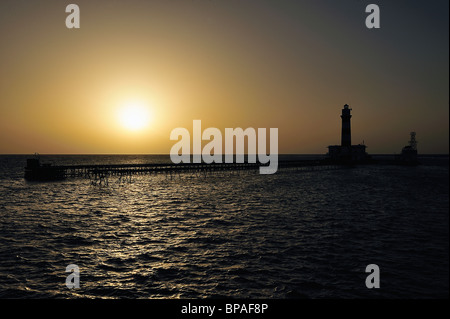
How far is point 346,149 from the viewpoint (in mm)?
109312

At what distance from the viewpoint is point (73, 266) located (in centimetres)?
1376

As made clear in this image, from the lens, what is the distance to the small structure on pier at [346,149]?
104 metres

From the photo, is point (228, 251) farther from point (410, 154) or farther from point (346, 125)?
point (410, 154)

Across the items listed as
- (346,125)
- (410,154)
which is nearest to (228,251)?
(346,125)

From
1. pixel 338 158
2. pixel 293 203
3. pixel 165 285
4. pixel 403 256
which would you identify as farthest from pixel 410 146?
pixel 165 285

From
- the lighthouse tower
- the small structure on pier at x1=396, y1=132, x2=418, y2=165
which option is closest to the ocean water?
the lighthouse tower

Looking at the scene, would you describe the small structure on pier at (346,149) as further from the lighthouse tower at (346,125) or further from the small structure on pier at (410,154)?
the small structure on pier at (410,154)

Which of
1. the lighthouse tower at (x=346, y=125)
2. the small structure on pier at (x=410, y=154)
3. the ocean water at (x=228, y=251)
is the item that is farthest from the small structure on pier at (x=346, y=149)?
the ocean water at (x=228, y=251)

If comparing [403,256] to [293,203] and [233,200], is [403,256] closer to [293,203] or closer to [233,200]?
[293,203]

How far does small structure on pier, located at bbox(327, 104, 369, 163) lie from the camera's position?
104m
